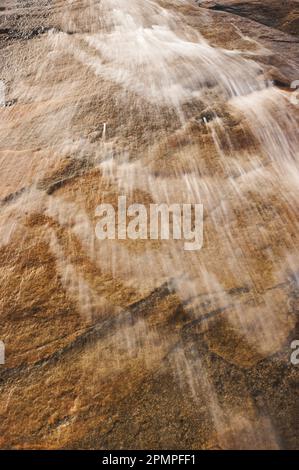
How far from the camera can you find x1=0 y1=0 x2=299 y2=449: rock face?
9.71 feet

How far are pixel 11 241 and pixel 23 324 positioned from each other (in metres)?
0.88

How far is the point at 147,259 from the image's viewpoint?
3.65 metres

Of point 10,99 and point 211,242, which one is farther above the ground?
point 10,99

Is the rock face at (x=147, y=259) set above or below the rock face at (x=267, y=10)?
below

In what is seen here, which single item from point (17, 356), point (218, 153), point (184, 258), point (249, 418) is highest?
point (218, 153)

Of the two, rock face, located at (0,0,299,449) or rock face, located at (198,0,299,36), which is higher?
rock face, located at (198,0,299,36)

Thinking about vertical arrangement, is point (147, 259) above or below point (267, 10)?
below

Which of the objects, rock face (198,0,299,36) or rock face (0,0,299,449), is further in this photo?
rock face (198,0,299,36)

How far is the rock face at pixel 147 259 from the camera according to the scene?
296 centimetres

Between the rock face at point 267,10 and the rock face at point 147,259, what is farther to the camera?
the rock face at point 267,10

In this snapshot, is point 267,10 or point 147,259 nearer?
point 147,259

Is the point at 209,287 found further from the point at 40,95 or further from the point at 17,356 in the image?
the point at 40,95

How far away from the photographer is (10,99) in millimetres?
5355

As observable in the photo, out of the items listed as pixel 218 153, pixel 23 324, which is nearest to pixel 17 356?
pixel 23 324
